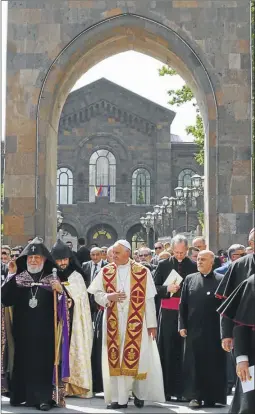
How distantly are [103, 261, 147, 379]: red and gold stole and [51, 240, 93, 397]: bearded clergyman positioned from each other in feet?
1.88

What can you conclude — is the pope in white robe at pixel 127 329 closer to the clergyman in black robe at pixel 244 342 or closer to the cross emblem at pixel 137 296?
the cross emblem at pixel 137 296

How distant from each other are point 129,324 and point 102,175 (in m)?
44.6

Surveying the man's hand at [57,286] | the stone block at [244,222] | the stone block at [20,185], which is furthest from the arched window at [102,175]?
the man's hand at [57,286]

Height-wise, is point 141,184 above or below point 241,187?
above

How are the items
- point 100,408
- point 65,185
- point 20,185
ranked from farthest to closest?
point 65,185
point 20,185
point 100,408

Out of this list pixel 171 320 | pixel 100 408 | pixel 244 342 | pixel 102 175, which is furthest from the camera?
pixel 102 175

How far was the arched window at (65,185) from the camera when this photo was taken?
55094mm

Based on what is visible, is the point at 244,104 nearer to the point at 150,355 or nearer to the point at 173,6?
the point at 173,6

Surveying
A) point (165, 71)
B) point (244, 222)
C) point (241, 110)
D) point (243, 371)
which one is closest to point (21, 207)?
point (244, 222)

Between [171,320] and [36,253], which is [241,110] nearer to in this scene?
[171,320]

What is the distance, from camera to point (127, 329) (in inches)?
407

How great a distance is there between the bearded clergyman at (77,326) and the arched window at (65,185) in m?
44.2

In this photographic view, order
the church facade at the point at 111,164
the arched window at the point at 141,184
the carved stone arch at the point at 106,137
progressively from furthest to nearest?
1. the arched window at the point at 141,184
2. the carved stone arch at the point at 106,137
3. the church facade at the point at 111,164

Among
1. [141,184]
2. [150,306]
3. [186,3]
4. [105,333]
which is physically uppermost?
[141,184]
